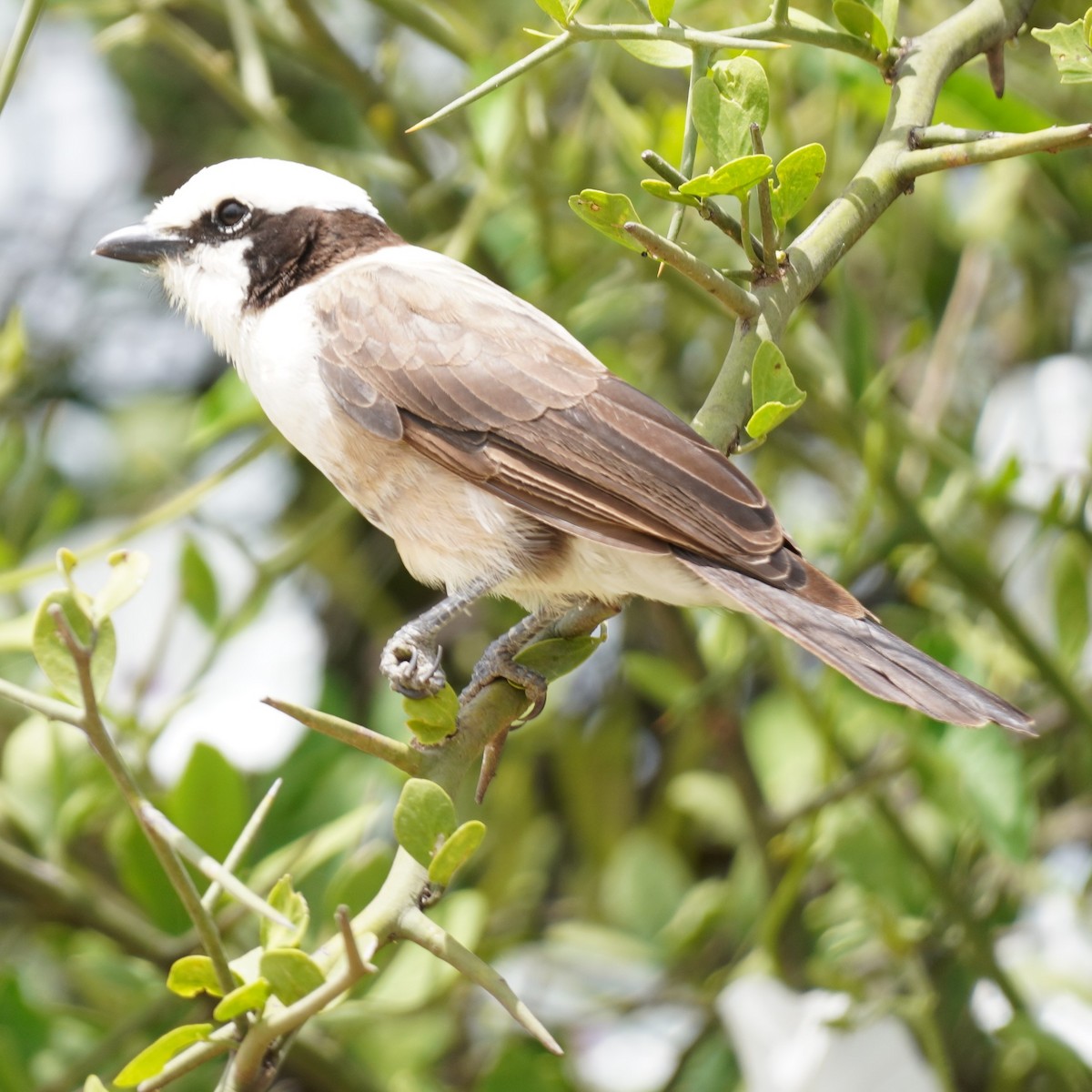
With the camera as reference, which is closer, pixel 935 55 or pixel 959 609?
pixel 935 55

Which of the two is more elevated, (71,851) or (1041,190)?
(1041,190)

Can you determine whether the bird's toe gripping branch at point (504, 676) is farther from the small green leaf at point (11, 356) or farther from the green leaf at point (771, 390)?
the small green leaf at point (11, 356)

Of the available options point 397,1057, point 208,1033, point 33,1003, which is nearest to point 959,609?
point 397,1057

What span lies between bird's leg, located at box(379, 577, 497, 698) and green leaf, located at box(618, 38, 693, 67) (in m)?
0.74

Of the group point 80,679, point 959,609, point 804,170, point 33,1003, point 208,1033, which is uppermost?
point 804,170

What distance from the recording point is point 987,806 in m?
2.41

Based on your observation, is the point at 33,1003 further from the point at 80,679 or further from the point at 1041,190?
the point at 1041,190

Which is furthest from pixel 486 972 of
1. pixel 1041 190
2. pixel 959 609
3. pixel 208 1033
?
pixel 1041 190

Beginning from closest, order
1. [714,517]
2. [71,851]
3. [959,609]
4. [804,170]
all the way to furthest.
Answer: [804,170], [714,517], [959,609], [71,851]

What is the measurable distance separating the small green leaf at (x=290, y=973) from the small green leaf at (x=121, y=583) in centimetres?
33

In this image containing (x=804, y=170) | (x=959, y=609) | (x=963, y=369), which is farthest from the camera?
(x=963, y=369)

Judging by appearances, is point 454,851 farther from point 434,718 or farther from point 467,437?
point 467,437

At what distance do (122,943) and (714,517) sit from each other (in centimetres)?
120

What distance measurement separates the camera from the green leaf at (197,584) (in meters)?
2.71
